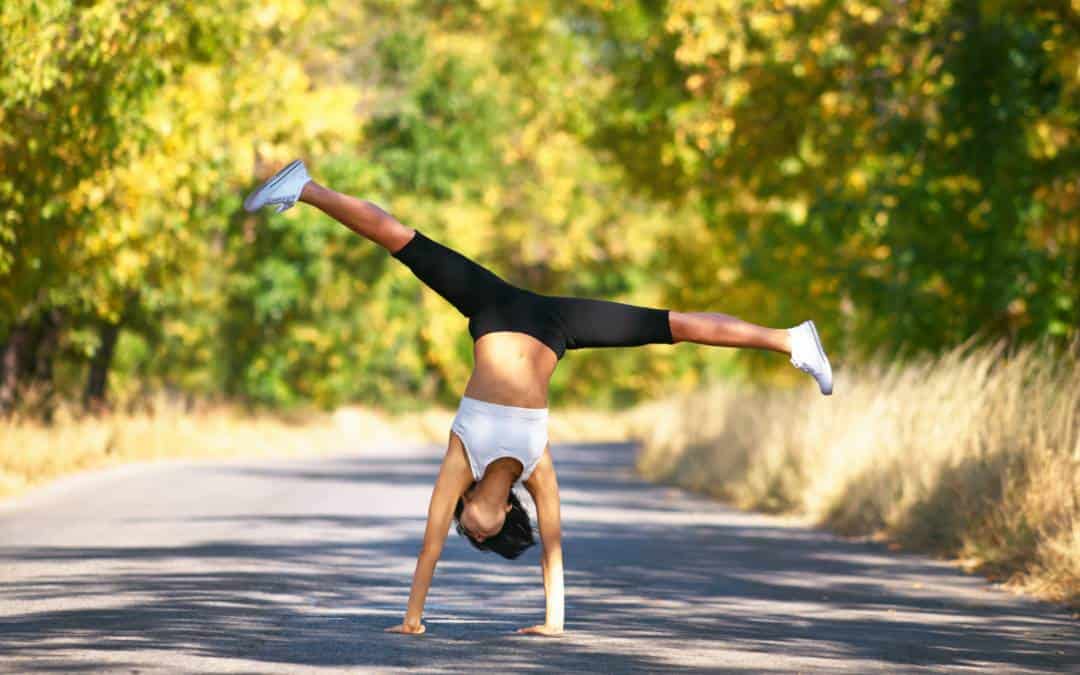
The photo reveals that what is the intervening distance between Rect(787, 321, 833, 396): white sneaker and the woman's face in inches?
62.9

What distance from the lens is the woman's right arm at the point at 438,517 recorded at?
996 centimetres

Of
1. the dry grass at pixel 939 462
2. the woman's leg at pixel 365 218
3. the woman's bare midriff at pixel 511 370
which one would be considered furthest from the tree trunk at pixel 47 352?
the woman's bare midriff at pixel 511 370

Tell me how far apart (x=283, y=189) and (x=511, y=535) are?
1.97m

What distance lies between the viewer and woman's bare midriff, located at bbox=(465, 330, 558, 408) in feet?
32.4

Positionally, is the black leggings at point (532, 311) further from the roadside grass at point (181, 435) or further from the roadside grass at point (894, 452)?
the roadside grass at point (181, 435)

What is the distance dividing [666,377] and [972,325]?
4797 cm

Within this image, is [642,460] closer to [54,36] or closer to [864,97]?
[864,97]

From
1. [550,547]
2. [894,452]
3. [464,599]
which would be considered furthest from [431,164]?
[550,547]

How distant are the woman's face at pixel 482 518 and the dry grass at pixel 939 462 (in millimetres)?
4149

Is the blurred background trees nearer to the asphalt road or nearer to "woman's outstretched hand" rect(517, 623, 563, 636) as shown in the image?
the asphalt road

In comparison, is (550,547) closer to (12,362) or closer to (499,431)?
(499,431)

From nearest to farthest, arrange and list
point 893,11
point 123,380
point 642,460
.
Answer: point 893,11 → point 642,460 → point 123,380

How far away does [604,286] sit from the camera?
218 feet

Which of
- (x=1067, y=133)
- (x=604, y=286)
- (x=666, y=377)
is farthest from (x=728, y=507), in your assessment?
(x=666, y=377)
